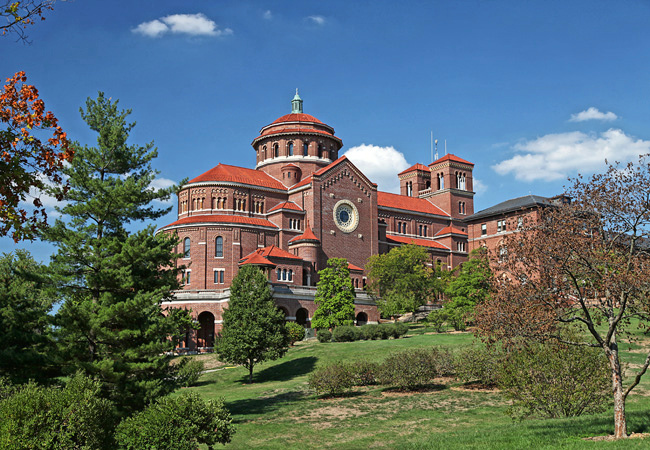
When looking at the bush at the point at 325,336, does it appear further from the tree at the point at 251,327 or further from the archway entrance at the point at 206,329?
the archway entrance at the point at 206,329

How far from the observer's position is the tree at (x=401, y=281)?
6681 centimetres

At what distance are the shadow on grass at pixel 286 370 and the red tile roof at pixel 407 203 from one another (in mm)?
43188

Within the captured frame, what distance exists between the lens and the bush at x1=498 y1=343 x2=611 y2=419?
2091cm

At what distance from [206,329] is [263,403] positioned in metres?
35.4

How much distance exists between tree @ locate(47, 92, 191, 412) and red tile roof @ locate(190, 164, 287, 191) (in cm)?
4494

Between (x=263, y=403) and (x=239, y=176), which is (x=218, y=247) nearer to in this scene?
(x=239, y=176)

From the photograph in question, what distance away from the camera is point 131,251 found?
26.2 metres

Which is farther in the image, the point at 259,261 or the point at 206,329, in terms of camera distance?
the point at 206,329

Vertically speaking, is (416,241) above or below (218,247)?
above

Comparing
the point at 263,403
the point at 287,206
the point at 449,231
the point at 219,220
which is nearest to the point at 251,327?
the point at 263,403

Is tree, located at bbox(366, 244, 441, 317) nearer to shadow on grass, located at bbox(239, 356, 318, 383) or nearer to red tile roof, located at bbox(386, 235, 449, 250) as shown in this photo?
red tile roof, located at bbox(386, 235, 449, 250)

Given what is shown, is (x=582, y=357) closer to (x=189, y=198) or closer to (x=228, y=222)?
(x=228, y=222)

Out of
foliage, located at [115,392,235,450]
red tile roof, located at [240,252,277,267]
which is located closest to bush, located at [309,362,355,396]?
foliage, located at [115,392,235,450]

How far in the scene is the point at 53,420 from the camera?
16.0 m
